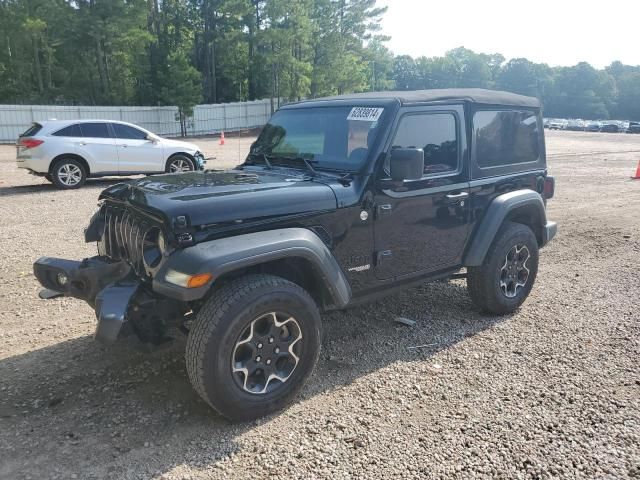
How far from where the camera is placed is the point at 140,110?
35.8 m

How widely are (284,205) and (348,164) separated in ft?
2.46

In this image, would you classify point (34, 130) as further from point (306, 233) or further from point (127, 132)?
point (306, 233)

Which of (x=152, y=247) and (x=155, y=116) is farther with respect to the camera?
(x=155, y=116)

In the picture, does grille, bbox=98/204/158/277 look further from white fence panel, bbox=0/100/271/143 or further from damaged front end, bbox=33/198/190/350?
white fence panel, bbox=0/100/271/143

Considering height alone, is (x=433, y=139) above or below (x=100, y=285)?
above

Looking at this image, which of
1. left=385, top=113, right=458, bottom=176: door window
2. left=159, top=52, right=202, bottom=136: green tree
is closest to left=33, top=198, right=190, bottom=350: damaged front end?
left=385, top=113, right=458, bottom=176: door window

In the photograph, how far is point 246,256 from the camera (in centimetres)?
307

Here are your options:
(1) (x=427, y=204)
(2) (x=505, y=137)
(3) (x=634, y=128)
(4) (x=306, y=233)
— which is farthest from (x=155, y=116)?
(3) (x=634, y=128)

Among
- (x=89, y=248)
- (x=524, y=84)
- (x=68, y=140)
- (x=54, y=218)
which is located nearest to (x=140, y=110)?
(x=68, y=140)

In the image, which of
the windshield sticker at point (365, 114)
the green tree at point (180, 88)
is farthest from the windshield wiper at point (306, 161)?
the green tree at point (180, 88)

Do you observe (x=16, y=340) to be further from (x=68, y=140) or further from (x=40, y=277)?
(x=68, y=140)

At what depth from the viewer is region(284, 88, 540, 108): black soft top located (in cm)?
411

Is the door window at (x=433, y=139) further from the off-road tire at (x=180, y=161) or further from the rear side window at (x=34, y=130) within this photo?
the rear side window at (x=34, y=130)

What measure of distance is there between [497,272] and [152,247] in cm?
298
